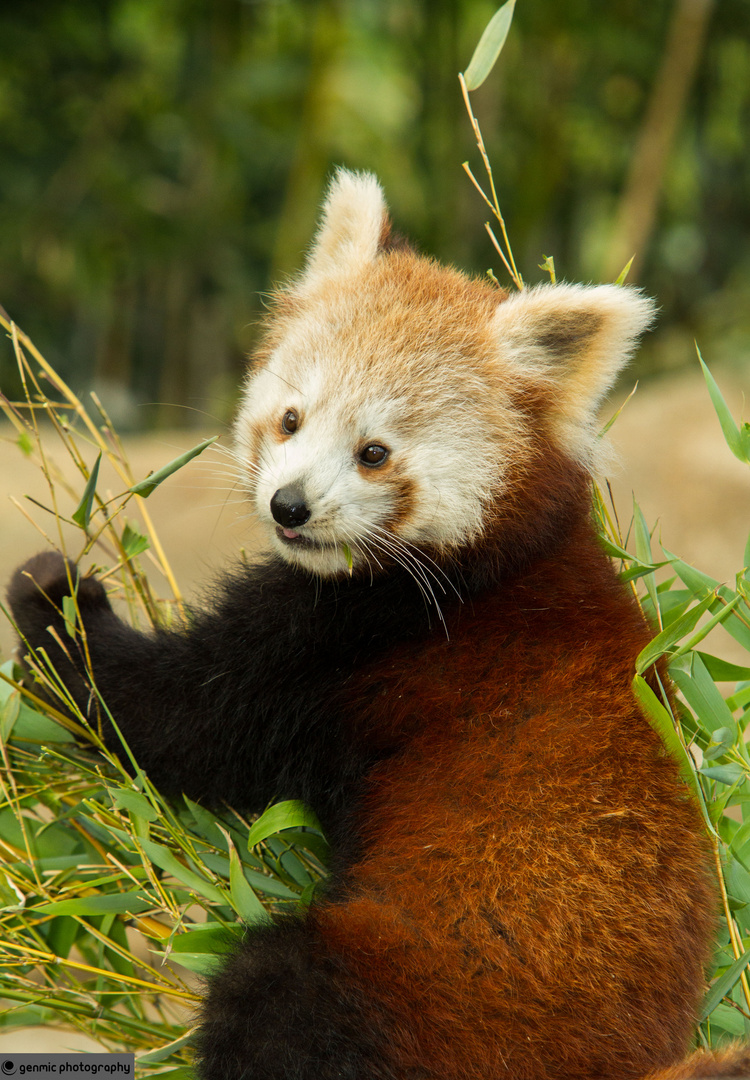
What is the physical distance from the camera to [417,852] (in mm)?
1589

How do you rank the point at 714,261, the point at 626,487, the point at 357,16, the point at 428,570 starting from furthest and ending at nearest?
the point at 714,261 < the point at 357,16 < the point at 626,487 < the point at 428,570

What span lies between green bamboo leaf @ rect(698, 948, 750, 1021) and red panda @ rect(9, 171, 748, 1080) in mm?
61

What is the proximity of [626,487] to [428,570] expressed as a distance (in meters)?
3.31

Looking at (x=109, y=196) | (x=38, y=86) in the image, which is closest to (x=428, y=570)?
(x=109, y=196)

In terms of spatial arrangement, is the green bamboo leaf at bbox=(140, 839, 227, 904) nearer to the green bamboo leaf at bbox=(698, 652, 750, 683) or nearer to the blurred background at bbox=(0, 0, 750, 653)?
the green bamboo leaf at bbox=(698, 652, 750, 683)

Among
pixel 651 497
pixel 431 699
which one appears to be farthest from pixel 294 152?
pixel 431 699

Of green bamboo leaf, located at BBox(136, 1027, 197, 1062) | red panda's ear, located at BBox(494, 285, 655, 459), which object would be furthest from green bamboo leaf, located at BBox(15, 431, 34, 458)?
green bamboo leaf, located at BBox(136, 1027, 197, 1062)

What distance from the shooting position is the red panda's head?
5.70 feet

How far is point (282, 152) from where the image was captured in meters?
7.59

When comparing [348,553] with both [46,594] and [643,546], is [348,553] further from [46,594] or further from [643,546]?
[46,594]

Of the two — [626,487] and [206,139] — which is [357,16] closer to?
[206,139]

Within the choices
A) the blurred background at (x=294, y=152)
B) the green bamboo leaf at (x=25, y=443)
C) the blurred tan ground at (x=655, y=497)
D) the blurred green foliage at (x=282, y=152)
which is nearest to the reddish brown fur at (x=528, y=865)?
the green bamboo leaf at (x=25, y=443)

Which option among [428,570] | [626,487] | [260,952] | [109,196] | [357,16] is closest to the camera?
[260,952]

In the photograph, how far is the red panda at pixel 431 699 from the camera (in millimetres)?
1469
